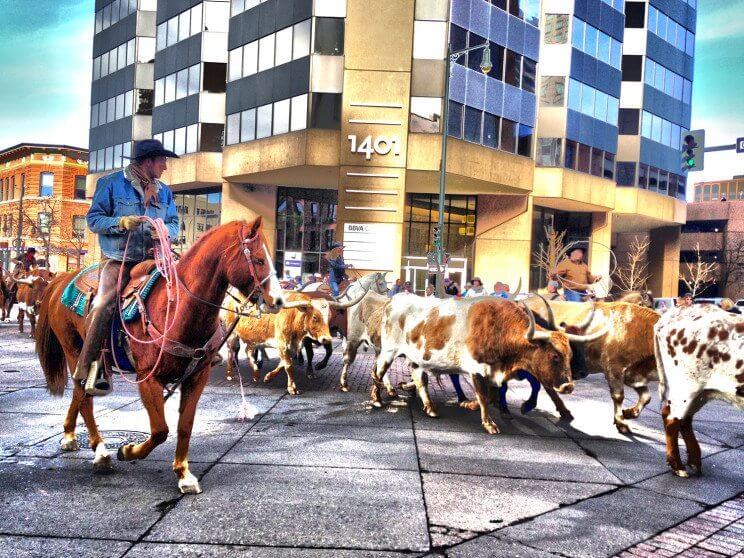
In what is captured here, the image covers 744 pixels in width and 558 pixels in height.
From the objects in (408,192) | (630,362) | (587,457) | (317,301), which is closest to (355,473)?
(587,457)

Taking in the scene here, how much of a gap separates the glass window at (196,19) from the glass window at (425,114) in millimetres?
14890

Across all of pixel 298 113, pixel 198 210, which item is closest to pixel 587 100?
pixel 298 113

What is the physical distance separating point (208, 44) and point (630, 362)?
3420 centimetres

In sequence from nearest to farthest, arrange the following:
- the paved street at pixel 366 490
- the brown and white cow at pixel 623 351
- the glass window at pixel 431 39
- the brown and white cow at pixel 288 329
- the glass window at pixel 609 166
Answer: the paved street at pixel 366 490 → the brown and white cow at pixel 623 351 → the brown and white cow at pixel 288 329 → the glass window at pixel 431 39 → the glass window at pixel 609 166

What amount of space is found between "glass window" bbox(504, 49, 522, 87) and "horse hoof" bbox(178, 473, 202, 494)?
31.7 m

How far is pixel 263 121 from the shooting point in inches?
1302

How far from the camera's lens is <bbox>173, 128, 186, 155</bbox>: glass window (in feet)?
126

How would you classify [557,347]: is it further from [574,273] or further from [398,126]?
[398,126]

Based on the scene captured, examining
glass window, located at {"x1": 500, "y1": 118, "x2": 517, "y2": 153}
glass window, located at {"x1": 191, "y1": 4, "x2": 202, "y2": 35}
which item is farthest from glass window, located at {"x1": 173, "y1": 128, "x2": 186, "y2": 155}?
glass window, located at {"x1": 500, "y1": 118, "x2": 517, "y2": 153}

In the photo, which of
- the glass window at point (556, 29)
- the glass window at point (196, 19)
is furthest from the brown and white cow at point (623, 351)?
the glass window at point (196, 19)

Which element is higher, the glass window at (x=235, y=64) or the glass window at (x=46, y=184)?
the glass window at (x=235, y=64)

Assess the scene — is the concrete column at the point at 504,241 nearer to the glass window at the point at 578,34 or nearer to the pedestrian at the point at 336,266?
the glass window at the point at 578,34

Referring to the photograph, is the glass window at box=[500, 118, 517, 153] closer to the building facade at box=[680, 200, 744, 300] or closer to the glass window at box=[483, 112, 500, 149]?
the glass window at box=[483, 112, 500, 149]

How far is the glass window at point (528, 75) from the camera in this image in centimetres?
3456
